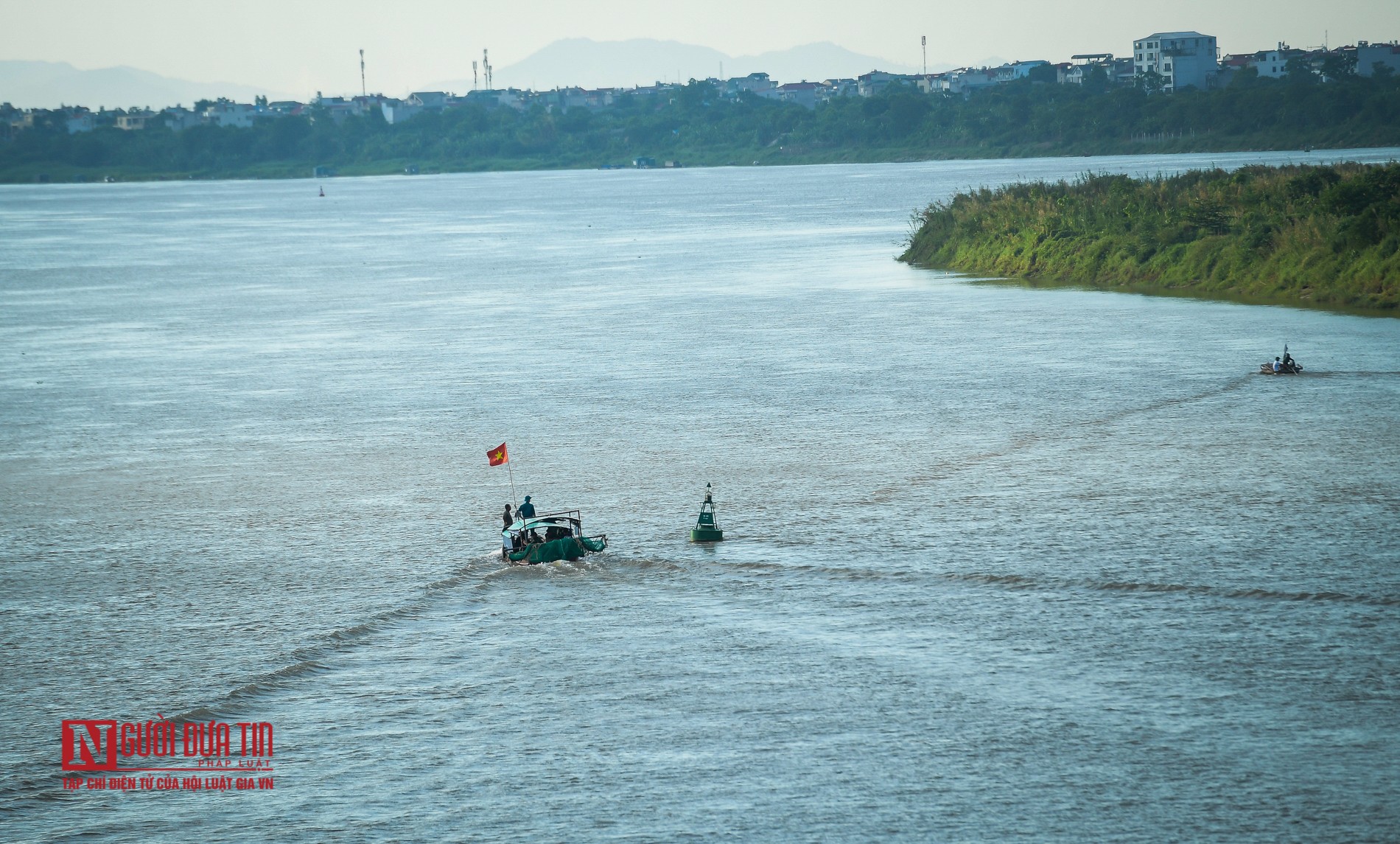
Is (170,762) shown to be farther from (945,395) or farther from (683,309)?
(683,309)

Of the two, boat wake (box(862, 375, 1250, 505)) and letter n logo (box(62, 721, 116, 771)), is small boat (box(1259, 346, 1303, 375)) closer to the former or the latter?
boat wake (box(862, 375, 1250, 505))

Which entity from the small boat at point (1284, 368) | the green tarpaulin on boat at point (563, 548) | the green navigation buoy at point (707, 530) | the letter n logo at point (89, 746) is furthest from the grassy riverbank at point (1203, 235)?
the letter n logo at point (89, 746)

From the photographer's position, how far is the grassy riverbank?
62.8 m

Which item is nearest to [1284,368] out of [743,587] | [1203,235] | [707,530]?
[707,530]

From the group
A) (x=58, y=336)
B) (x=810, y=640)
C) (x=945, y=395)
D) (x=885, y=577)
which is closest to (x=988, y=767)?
(x=810, y=640)

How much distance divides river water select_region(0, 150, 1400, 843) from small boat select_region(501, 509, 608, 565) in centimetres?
37

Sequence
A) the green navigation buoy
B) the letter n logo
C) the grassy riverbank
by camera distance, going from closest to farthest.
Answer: the letter n logo < the green navigation buoy < the grassy riverbank

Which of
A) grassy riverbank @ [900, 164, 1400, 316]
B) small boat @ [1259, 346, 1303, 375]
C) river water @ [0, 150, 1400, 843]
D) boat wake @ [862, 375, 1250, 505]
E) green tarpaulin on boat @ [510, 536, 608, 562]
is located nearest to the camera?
river water @ [0, 150, 1400, 843]

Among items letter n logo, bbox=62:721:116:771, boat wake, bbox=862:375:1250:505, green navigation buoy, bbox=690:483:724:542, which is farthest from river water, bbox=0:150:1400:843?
green navigation buoy, bbox=690:483:724:542

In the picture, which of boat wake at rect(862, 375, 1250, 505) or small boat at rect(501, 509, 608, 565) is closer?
small boat at rect(501, 509, 608, 565)

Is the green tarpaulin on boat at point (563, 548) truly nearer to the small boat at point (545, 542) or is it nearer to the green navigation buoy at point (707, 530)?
the small boat at point (545, 542)

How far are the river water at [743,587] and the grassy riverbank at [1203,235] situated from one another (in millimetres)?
5717

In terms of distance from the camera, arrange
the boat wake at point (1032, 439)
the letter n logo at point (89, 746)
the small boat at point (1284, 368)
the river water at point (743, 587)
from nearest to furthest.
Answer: the river water at point (743, 587) < the letter n logo at point (89, 746) < the boat wake at point (1032, 439) < the small boat at point (1284, 368)

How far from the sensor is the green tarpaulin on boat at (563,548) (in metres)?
29.2
